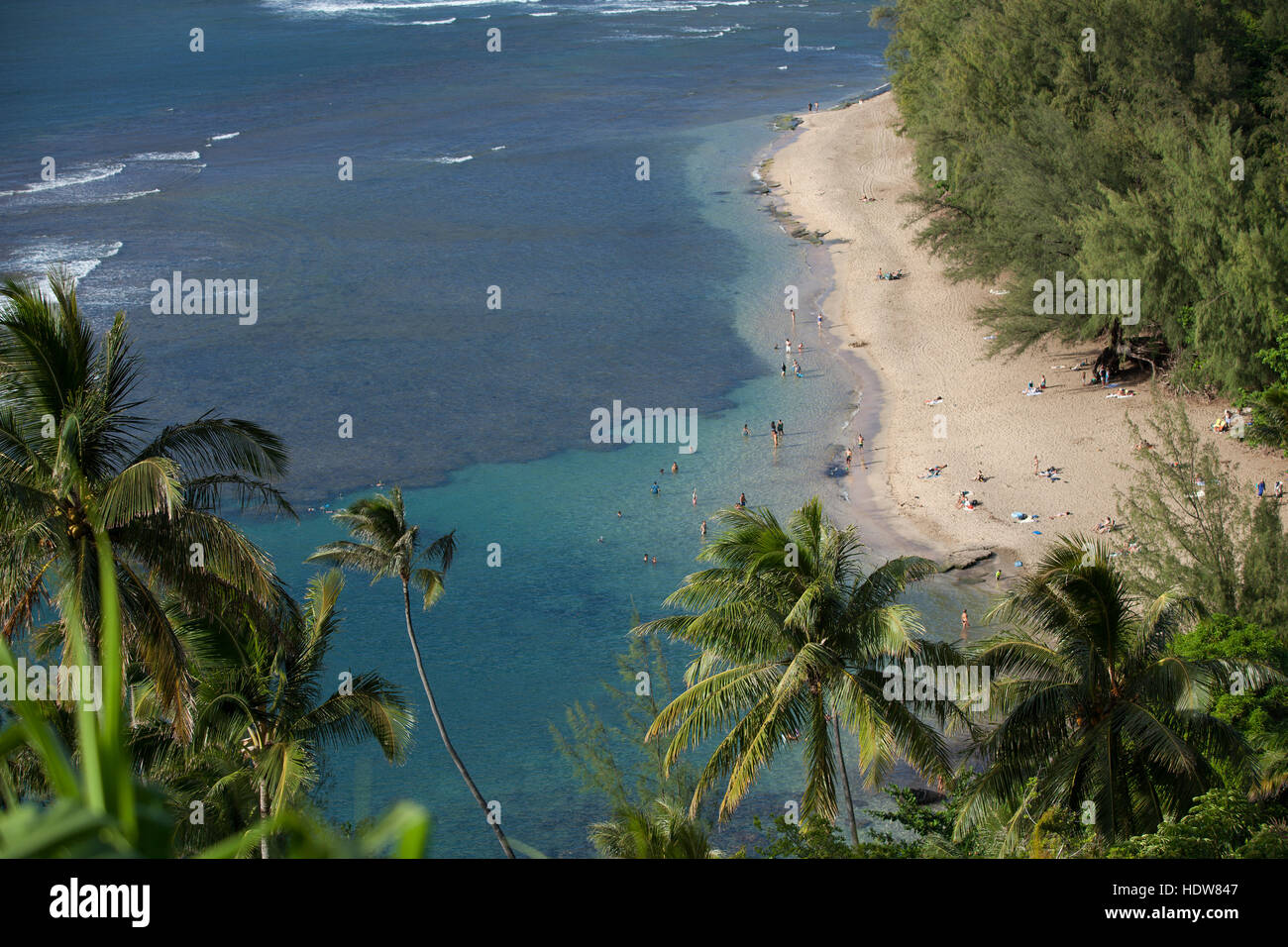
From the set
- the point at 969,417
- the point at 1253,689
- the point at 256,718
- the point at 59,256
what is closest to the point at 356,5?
the point at 59,256

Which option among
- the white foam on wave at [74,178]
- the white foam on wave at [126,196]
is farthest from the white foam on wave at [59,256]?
the white foam on wave at [74,178]

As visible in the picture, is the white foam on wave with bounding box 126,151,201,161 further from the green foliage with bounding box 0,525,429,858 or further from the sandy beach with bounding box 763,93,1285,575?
the green foliage with bounding box 0,525,429,858

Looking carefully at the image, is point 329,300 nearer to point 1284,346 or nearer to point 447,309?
point 447,309

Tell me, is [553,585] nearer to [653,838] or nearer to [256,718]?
[256,718]

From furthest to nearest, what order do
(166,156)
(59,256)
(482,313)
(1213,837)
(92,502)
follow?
(166,156)
(59,256)
(482,313)
(92,502)
(1213,837)
